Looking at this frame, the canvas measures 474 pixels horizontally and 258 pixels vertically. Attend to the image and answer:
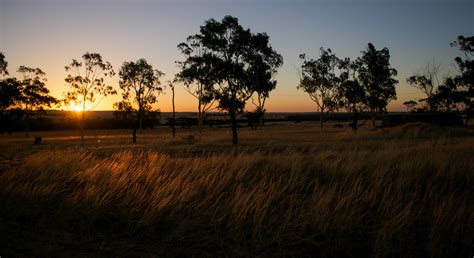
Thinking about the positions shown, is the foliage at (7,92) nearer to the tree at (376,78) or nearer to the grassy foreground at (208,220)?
the grassy foreground at (208,220)

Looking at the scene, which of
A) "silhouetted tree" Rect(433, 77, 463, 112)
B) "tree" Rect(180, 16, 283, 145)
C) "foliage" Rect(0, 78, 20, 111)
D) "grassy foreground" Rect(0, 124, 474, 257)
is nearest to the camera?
"grassy foreground" Rect(0, 124, 474, 257)

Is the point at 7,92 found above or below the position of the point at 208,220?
above

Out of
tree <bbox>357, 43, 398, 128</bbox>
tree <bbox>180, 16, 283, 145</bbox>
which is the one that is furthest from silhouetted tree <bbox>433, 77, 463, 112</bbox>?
tree <bbox>180, 16, 283, 145</bbox>

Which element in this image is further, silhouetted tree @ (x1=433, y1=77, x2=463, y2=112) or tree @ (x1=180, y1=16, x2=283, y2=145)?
silhouetted tree @ (x1=433, y1=77, x2=463, y2=112)

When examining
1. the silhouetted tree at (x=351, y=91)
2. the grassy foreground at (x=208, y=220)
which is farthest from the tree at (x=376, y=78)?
the grassy foreground at (x=208, y=220)

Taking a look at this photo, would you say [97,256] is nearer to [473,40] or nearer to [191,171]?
[191,171]

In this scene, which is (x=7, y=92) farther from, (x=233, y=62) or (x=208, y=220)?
(x=233, y=62)

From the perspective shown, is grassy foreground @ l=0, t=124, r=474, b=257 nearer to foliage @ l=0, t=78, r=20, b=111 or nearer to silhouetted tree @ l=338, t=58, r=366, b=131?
foliage @ l=0, t=78, r=20, b=111

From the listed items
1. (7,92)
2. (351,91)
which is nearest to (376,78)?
(351,91)

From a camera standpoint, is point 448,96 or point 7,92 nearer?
point 7,92

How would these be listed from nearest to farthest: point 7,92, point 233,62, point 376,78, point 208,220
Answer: point 208,220
point 7,92
point 233,62
point 376,78

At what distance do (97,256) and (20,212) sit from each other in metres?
1.98

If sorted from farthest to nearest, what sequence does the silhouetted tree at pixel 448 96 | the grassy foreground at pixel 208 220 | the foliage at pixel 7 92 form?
the silhouetted tree at pixel 448 96, the foliage at pixel 7 92, the grassy foreground at pixel 208 220

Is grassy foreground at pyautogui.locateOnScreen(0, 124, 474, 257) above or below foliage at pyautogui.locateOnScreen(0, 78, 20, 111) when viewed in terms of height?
below
